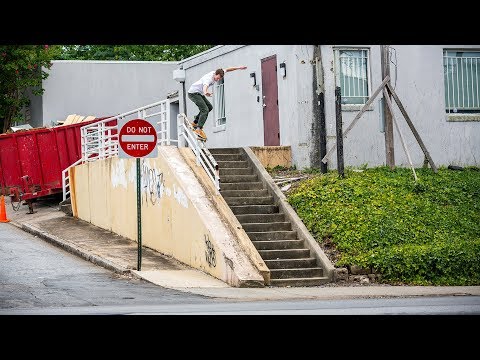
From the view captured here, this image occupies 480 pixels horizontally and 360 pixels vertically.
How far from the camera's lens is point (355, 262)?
1895cm

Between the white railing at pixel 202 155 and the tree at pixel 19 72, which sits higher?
the tree at pixel 19 72

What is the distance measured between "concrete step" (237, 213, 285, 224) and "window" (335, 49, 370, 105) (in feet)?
17.1

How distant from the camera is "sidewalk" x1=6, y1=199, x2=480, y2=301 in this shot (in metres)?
17.2

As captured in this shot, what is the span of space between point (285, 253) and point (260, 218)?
1622 millimetres

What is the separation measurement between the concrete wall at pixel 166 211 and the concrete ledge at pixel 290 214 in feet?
4.86

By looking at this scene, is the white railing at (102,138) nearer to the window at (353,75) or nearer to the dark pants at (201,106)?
the dark pants at (201,106)

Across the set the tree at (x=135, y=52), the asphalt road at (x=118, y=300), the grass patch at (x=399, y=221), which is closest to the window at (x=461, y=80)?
the grass patch at (x=399, y=221)

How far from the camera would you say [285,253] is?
1984 cm

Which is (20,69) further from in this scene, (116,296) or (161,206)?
(116,296)

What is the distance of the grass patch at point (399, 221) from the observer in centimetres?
1889

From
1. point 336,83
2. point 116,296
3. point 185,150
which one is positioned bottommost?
point 116,296

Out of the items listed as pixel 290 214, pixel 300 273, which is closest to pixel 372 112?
pixel 290 214
